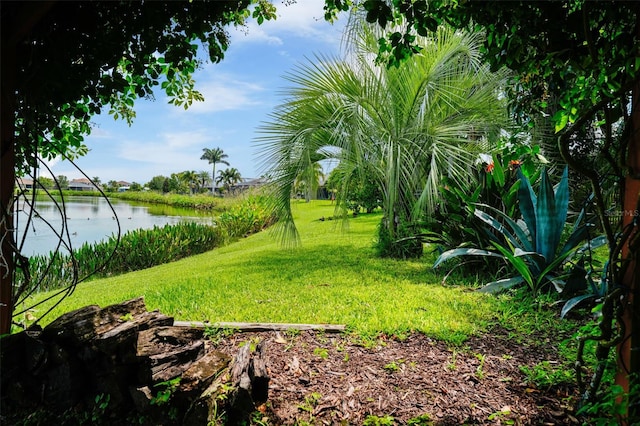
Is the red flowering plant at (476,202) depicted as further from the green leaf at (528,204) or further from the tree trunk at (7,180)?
the tree trunk at (7,180)

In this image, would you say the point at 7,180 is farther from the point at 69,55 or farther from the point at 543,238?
the point at 543,238

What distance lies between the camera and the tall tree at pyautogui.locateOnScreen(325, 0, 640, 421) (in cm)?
141

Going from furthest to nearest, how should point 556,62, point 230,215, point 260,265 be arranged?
1. point 230,215
2. point 260,265
3. point 556,62

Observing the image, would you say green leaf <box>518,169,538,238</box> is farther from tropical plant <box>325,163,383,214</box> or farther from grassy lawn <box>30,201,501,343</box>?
tropical plant <box>325,163,383,214</box>

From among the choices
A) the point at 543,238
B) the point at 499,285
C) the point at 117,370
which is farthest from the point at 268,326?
the point at 543,238

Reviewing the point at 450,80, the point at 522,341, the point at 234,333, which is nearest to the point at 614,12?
the point at 522,341

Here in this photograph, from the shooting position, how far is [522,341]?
2.52 meters

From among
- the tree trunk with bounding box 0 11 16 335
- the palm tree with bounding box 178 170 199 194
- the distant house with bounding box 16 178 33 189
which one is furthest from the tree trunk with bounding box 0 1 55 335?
the palm tree with bounding box 178 170 199 194

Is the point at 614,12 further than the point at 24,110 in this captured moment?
No

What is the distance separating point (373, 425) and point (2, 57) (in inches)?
93.7

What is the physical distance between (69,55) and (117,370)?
1.59m

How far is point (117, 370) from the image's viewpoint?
72.2 inches

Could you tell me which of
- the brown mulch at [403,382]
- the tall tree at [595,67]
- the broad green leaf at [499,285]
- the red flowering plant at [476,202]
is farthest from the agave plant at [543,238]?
the tall tree at [595,67]

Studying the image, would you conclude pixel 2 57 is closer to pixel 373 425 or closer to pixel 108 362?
pixel 108 362
